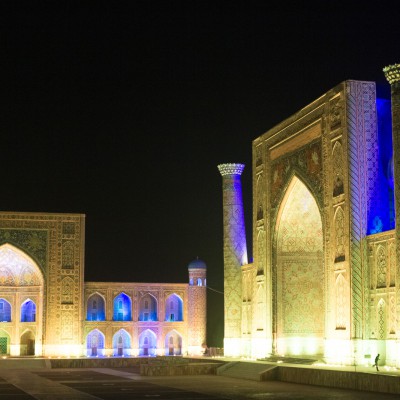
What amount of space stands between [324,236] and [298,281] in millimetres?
3149

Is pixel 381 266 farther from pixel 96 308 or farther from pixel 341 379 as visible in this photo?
pixel 96 308

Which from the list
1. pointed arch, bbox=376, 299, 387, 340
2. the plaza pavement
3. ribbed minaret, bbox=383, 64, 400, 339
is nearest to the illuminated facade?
the plaza pavement

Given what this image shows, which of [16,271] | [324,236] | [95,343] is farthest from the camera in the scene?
[95,343]

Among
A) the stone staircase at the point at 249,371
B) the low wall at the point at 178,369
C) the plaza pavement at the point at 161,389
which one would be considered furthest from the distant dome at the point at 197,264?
the plaza pavement at the point at 161,389

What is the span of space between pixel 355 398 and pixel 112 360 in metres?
12.0

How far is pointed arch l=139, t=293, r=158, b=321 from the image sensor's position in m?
27.3

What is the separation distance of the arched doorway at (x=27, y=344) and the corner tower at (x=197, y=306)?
4.82m

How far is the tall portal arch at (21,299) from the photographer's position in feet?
84.5

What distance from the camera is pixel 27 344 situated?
85.7 ft

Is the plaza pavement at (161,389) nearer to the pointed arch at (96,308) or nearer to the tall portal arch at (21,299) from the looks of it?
the tall portal arch at (21,299)

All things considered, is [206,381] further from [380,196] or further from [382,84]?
[382,84]

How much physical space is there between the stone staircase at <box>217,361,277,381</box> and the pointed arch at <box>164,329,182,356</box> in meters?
9.03

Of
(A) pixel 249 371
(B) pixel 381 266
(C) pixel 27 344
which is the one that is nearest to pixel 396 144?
(B) pixel 381 266

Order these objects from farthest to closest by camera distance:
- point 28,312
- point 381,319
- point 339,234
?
point 28,312, point 339,234, point 381,319
